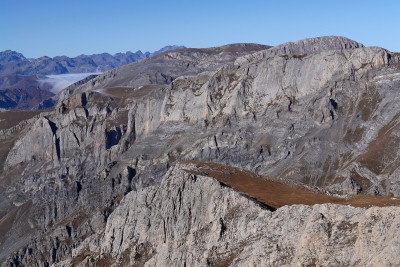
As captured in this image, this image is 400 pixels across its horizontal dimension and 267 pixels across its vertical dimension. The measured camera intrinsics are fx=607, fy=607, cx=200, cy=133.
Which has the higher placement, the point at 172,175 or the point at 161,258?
the point at 172,175

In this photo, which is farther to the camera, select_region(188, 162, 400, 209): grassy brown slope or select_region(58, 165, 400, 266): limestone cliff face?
select_region(188, 162, 400, 209): grassy brown slope

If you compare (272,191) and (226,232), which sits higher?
(272,191)

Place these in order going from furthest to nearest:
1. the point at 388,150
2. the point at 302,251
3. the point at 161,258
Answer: the point at 388,150 → the point at 161,258 → the point at 302,251

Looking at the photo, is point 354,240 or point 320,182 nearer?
point 354,240

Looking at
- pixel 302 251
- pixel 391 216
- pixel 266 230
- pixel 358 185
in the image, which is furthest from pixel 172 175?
pixel 358 185

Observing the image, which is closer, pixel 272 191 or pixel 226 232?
pixel 226 232

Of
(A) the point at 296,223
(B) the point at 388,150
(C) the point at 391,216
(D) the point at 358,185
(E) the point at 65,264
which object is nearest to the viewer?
(C) the point at 391,216

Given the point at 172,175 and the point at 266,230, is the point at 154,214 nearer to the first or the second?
the point at 172,175

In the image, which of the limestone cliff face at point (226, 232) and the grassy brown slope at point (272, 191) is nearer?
the limestone cliff face at point (226, 232)
